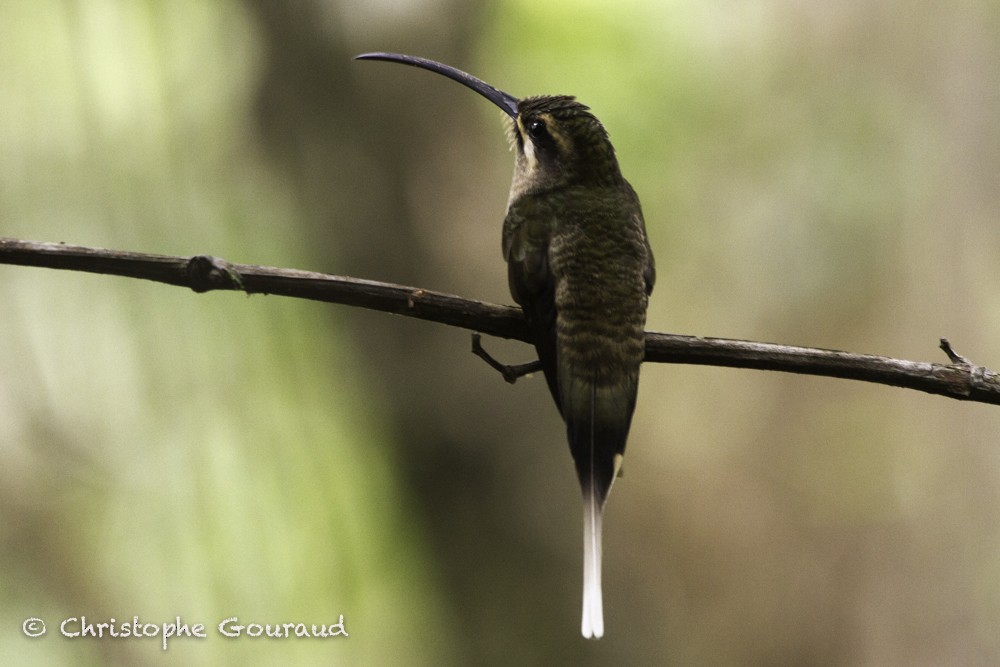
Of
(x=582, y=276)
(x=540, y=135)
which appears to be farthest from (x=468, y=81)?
(x=582, y=276)

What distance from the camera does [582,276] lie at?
3.53 feet

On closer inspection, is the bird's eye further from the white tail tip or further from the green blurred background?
the green blurred background

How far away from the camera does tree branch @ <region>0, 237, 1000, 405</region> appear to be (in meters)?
0.84

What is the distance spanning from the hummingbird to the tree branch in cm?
5

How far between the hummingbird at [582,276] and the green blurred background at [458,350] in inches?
38.4

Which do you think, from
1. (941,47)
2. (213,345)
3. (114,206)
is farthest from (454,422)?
(941,47)

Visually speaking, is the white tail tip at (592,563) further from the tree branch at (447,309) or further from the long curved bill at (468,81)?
Answer: the long curved bill at (468,81)

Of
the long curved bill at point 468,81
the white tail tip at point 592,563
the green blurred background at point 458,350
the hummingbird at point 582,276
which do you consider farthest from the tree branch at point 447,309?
the green blurred background at point 458,350

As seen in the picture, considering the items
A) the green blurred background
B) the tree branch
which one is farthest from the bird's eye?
the green blurred background

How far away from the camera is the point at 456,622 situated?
2279mm

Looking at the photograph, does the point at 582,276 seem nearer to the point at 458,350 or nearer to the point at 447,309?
the point at 447,309

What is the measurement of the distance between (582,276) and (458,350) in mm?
1199

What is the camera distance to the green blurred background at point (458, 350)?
6.75ft

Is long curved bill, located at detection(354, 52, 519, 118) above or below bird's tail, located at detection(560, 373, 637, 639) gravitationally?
above
